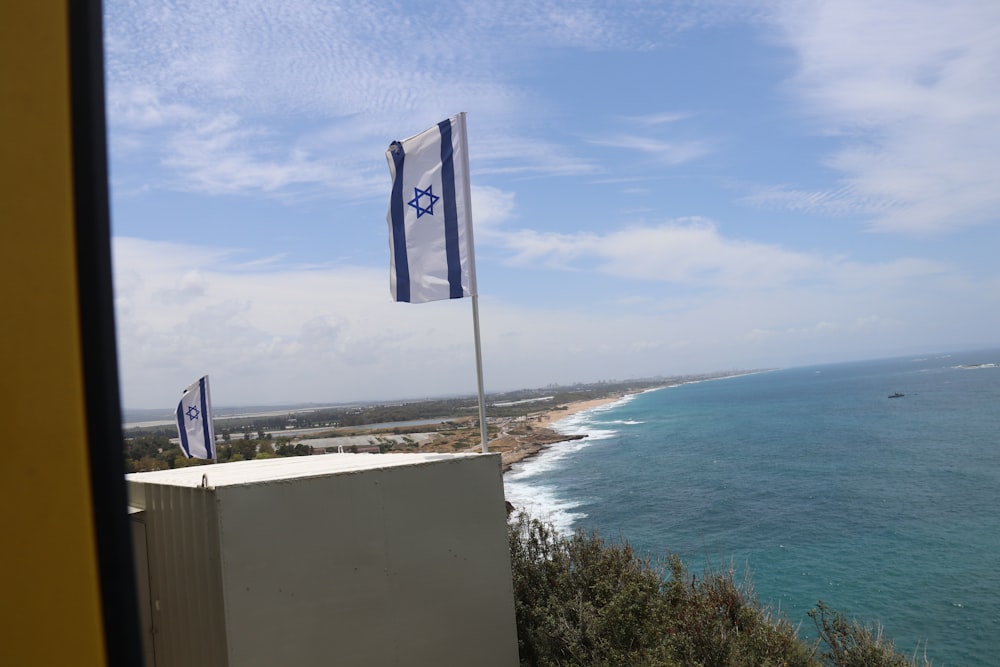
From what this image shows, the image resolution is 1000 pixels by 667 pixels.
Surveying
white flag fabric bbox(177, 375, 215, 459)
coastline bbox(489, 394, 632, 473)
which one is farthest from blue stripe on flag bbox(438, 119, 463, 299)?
coastline bbox(489, 394, 632, 473)

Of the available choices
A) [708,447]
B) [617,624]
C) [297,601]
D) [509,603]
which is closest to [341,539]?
[297,601]

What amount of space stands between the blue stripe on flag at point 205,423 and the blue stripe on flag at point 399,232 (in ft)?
39.3

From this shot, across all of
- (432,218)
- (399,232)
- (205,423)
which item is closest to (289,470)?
(399,232)

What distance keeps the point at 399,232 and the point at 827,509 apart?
136 ft

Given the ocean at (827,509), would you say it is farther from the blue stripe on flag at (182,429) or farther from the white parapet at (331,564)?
the blue stripe on flag at (182,429)

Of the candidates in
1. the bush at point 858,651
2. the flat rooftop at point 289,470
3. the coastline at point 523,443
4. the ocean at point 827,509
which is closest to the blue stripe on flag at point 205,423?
the ocean at point 827,509

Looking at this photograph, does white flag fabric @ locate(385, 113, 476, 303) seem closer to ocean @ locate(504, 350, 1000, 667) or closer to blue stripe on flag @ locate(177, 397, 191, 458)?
ocean @ locate(504, 350, 1000, 667)

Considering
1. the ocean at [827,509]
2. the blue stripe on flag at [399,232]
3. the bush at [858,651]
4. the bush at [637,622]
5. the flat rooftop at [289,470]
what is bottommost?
the ocean at [827,509]

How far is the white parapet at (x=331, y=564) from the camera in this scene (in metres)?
6.18

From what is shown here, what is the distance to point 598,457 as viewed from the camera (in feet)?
223

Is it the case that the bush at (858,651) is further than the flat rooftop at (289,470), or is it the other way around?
the bush at (858,651)

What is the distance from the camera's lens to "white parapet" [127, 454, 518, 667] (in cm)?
618

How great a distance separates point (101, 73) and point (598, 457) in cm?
6799

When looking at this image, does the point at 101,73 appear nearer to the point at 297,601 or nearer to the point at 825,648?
the point at 297,601
